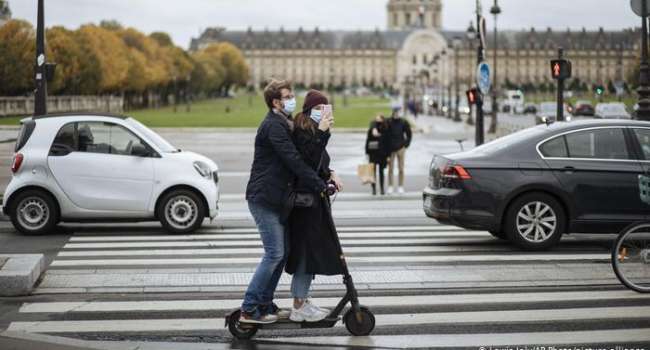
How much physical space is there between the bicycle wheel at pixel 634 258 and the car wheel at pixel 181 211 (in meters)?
6.82

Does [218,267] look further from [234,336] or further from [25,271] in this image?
[234,336]

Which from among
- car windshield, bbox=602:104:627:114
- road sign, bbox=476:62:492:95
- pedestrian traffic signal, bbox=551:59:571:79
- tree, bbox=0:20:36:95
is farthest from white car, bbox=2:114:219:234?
tree, bbox=0:20:36:95

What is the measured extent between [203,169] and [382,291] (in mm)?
5642

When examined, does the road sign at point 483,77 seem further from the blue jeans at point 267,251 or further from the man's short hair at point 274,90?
the blue jeans at point 267,251

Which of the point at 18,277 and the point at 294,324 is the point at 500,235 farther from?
the point at 18,277

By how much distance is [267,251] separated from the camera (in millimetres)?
8086

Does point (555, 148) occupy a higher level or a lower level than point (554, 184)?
higher

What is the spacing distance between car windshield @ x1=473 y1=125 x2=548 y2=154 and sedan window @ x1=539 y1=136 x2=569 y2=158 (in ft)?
0.69

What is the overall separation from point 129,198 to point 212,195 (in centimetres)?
117

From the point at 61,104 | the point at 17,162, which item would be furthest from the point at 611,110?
the point at 61,104

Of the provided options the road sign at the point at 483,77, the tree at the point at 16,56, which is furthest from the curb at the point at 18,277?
the tree at the point at 16,56

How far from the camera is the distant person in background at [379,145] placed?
71.9 ft

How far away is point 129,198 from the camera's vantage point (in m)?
14.7

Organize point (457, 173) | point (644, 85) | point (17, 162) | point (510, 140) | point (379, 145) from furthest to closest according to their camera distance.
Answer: point (379, 145)
point (644, 85)
point (17, 162)
point (510, 140)
point (457, 173)
